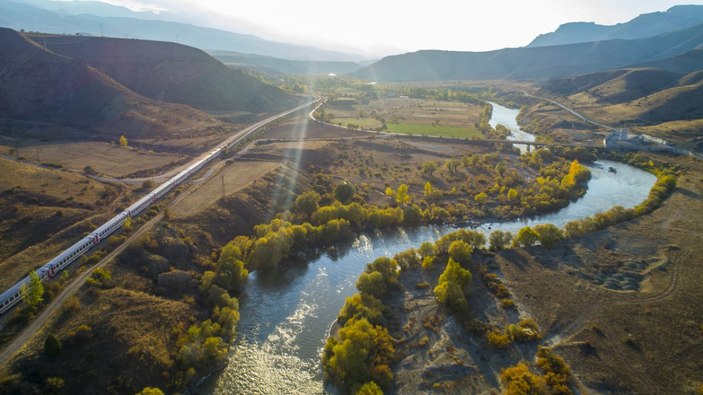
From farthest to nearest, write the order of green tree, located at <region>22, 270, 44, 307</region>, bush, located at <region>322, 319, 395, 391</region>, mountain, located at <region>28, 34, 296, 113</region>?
mountain, located at <region>28, 34, 296, 113</region>, green tree, located at <region>22, 270, 44, 307</region>, bush, located at <region>322, 319, 395, 391</region>

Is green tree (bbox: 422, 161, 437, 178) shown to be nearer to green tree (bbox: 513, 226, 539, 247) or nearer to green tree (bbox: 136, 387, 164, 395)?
green tree (bbox: 513, 226, 539, 247)

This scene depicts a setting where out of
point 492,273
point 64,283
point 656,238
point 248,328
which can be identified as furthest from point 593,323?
point 64,283

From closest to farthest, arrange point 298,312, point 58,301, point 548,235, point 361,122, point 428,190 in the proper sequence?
point 58,301, point 298,312, point 548,235, point 428,190, point 361,122

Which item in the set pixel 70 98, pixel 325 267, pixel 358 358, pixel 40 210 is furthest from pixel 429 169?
pixel 70 98

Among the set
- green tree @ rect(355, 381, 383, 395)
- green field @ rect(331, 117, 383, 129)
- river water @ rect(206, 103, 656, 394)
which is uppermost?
green field @ rect(331, 117, 383, 129)

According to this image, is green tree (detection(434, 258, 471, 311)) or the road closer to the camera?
the road

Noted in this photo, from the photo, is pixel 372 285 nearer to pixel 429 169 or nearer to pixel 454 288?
pixel 454 288

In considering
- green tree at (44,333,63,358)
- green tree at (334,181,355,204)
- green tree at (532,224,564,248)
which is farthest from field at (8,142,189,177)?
green tree at (532,224,564,248)
